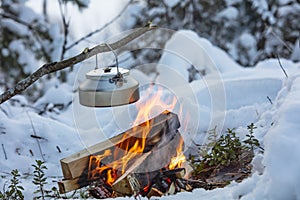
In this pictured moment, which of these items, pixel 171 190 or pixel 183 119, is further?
pixel 183 119

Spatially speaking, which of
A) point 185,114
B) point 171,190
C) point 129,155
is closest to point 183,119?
point 185,114

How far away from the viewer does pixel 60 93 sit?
4.10 meters

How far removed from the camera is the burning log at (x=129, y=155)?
6.89 feet

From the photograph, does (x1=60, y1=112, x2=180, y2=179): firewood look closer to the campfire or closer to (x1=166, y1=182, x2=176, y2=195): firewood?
the campfire

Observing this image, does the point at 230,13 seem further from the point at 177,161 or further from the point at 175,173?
the point at 175,173

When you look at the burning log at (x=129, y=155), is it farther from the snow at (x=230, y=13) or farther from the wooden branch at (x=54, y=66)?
the snow at (x=230, y=13)

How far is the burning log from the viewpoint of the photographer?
2.10m

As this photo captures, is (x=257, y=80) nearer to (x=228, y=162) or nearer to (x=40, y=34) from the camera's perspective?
(x=228, y=162)

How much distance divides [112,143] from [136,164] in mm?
198

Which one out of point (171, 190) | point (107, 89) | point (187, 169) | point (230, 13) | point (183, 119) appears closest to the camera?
point (107, 89)

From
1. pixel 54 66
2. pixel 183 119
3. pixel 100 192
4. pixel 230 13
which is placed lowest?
pixel 100 192

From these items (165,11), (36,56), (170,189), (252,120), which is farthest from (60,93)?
(165,11)

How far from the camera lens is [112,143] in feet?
7.37

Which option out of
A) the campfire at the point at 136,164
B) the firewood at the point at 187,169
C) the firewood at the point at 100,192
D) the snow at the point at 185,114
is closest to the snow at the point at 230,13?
the snow at the point at 185,114
